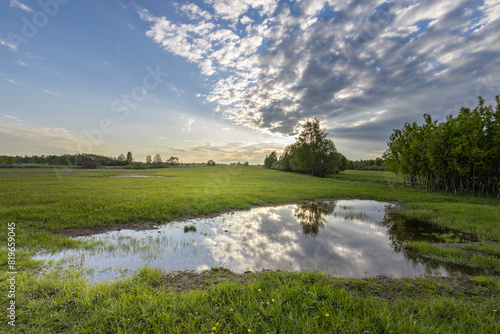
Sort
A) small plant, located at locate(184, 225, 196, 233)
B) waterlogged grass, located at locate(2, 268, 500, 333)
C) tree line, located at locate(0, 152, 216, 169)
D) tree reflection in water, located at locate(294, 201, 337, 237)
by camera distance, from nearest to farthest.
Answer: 1. waterlogged grass, located at locate(2, 268, 500, 333)
2. small plant, located at locate(184, 225, 196, 233)
3. tree reflection in water, located at locate(294, 201, 337, 237)
4. tree line, located at locate(0, 152, 216, 169)

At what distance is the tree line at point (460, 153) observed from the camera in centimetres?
1941

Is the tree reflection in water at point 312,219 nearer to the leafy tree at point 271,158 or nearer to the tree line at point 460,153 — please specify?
the tree line at point 460,153

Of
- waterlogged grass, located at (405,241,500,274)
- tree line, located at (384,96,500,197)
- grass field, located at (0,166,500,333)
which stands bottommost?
waterlogged grass, located at (405,241,500,274)

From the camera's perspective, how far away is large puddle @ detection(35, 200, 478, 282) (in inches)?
248

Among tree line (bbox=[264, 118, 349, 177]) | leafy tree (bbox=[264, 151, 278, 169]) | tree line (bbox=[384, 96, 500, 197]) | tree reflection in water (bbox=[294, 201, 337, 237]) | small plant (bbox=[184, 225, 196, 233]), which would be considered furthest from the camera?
leafy tree (bbox=[264, 151, 278, 169])

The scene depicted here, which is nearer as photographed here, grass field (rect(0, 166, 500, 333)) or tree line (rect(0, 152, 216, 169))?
grass field (rect(0, 166, 500, 333))

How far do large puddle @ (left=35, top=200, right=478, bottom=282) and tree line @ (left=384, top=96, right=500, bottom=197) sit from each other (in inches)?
621

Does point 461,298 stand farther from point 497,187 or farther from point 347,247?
point 497,187

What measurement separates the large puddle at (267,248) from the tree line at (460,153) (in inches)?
621

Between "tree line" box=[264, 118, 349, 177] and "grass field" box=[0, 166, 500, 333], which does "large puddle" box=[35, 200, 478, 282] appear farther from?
"tree line" box=[264, 118, 349, 177]

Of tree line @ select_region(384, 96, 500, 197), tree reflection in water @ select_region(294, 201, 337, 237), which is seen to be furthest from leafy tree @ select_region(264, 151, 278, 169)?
tree reflection in water @ select_region(294, 201, 337, 237)

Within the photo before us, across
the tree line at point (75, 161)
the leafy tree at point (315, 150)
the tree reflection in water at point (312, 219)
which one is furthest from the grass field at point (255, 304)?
the tree line at point (75, 161)

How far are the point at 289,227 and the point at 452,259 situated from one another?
6583 mm

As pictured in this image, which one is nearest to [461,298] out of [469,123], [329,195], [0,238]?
[0,238]
